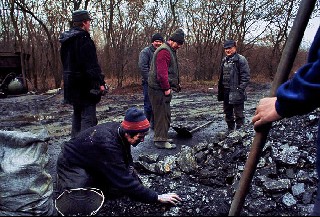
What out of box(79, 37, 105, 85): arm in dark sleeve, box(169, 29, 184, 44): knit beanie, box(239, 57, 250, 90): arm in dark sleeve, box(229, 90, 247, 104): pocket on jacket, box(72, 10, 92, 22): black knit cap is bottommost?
box(229, 90, 247, 104): pocket on jacket

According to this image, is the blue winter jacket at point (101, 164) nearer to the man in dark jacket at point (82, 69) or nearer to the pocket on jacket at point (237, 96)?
the man in dark jacket at point (82, 69)

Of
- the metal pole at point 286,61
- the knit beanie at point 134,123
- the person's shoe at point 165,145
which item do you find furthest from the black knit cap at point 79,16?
the metal pole at point 286,61

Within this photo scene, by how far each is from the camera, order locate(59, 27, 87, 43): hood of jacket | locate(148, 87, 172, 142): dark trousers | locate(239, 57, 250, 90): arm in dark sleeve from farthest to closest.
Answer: locate(239, 57, 250, 90): arm in dark sleeve
locate(148, 87, 172, 142): dark trousers
locate(59, 27, 87, 43): hood of jacket

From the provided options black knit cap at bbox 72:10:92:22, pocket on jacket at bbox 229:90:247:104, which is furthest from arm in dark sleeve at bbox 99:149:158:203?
pocket on jacket at bbox 229:90:247:104

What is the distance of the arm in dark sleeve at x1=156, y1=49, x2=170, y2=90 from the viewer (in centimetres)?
529

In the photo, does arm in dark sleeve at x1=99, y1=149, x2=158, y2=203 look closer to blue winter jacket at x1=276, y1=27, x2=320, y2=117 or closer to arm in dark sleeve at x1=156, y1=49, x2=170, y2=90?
blue winter jacket at x1=276, y1=27, x2=320, y2=117

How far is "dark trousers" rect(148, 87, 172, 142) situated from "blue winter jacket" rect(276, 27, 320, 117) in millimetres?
4129

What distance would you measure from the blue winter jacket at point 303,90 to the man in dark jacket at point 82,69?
337cm

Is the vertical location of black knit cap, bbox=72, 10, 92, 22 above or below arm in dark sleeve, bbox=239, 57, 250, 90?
above

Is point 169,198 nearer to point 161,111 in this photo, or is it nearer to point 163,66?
point 161,111

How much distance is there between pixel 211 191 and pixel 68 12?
13.9m

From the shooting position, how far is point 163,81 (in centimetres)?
533

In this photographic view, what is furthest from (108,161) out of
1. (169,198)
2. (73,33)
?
(73,33)

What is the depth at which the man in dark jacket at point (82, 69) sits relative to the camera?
14.2 ft
